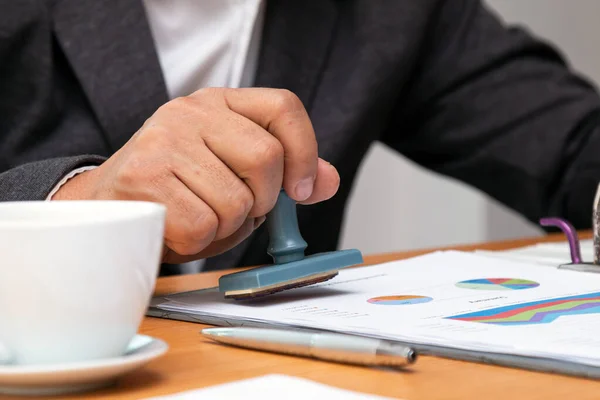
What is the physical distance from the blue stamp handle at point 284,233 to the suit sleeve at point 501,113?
75 cm

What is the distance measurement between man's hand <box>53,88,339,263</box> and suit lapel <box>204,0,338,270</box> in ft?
1.44

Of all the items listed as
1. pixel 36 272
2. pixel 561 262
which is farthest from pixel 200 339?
pixel 561 262

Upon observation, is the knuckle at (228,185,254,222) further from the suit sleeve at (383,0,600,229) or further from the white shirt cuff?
the suit sleeve at (383,0,600,229)

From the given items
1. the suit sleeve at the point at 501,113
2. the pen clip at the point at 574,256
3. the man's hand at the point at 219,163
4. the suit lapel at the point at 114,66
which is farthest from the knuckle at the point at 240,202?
the suit sleeve at the point at 501,113

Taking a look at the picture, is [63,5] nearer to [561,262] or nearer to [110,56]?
[110,56]

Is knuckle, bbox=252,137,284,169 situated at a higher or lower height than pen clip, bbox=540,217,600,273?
higher

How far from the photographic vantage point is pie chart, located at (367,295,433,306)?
538 mm

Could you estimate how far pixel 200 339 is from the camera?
0.49 meters

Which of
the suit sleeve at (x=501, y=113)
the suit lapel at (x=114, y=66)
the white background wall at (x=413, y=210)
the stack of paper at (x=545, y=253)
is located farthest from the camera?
the white background wall at (x=413, y=210)

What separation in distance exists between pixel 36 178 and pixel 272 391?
37cm

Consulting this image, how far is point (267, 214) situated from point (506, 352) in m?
0.22

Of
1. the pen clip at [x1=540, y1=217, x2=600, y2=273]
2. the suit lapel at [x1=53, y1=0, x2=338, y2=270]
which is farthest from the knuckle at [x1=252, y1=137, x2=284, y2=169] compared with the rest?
the suit lapel at [x1=53, y1=0, x2=338, y2=270]

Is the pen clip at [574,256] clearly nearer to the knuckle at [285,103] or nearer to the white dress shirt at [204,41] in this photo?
the knuckle at [285,103]

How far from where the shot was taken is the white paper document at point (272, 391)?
35 centimetres
